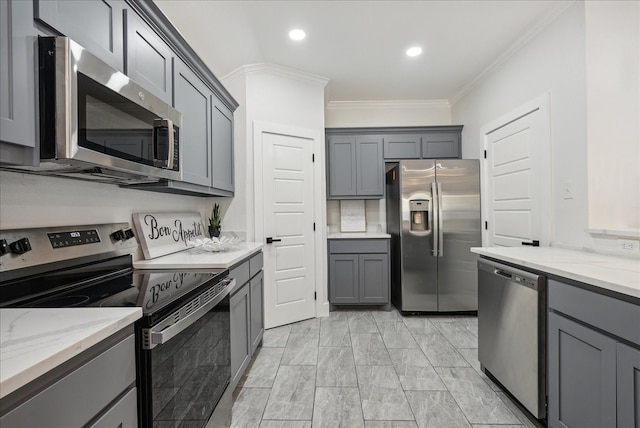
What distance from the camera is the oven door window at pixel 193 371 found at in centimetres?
103

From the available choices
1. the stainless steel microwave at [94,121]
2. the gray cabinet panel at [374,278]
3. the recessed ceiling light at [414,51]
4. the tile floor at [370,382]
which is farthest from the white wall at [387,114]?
the stainless steel microwave at [94,121]

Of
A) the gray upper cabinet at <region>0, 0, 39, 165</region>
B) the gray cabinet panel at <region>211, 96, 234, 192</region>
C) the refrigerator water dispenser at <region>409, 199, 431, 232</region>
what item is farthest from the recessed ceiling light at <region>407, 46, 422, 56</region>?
the gray upper cabinet at <region>0, 0, 39, 165</region>

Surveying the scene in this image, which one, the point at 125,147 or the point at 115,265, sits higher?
the point at 125,147

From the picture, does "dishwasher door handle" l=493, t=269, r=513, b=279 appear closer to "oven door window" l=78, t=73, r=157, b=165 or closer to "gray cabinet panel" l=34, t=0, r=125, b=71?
"oven door window" l=78, t=73, r=157, b=165

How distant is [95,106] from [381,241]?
310 centimetres

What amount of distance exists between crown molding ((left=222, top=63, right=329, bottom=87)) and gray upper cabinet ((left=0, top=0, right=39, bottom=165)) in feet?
7.95

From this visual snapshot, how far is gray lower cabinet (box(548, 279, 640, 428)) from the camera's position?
1131 mm

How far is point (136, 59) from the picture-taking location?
1481 millimetres

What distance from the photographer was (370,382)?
2.15m

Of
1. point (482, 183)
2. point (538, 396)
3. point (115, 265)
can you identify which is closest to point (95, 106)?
point (115, 265)

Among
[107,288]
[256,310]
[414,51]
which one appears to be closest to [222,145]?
[256,310]

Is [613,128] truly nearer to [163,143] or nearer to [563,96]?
[563,96]

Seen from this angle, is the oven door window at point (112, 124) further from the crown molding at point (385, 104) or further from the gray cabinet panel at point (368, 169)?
the crown molding at point (385, 104)

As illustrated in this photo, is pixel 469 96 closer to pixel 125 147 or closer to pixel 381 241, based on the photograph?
pixel 381 241
